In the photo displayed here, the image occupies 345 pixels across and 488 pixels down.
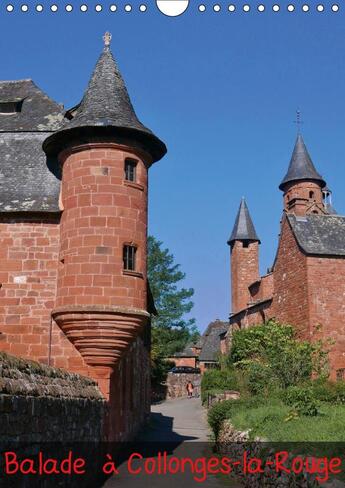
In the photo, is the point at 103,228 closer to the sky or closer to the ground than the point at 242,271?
closer to the ground

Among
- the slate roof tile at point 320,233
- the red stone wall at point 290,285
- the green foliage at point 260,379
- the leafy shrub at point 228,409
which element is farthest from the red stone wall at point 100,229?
the slate roof tile at point 320,233

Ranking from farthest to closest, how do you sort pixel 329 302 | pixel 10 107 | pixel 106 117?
pixel 329 302 → pixel 10 107 → pixel 106 117

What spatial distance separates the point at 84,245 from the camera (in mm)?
14898

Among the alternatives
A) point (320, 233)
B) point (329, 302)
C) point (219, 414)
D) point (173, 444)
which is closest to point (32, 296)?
point (219, 414)

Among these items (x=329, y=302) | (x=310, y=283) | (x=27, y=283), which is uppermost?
(x=310, y=283)

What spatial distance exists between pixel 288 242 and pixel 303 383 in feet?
37.5

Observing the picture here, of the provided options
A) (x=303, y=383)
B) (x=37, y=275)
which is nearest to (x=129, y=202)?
(x=37, y=275)

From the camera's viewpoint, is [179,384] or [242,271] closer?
[179,384]

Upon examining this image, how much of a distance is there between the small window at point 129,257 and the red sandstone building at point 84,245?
0.08 ft

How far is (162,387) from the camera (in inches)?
1983

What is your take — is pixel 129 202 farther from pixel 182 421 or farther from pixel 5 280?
pixel 182 421

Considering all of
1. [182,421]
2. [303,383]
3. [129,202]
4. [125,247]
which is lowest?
[182,421]

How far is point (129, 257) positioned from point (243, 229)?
41.5m

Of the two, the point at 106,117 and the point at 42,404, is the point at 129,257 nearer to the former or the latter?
the point at 106,117
